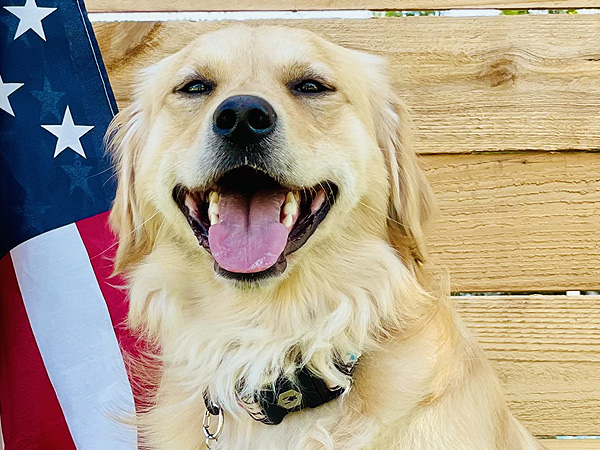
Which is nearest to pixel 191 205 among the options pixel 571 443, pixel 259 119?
pixel 259 119

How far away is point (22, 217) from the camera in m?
2.08

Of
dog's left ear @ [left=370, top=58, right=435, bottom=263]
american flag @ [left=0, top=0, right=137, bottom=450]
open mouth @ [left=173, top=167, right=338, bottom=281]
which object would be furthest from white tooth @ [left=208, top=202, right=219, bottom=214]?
american flag @ [left=0, top=0, right=137, bottom=450]

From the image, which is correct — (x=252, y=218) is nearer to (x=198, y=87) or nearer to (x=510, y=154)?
(x=198, y=87)

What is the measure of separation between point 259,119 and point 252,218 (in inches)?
9.1

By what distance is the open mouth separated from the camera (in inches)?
→ 58.9

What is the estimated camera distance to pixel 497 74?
7.23 feet

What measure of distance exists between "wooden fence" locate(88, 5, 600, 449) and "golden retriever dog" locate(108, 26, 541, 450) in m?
0.37

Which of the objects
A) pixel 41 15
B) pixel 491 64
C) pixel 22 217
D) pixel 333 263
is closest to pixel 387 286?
pixel 333 263

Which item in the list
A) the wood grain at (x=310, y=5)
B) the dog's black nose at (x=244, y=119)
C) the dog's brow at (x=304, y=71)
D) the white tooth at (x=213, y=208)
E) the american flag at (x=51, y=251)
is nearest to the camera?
the dog's black nose at (x=244, y=119)

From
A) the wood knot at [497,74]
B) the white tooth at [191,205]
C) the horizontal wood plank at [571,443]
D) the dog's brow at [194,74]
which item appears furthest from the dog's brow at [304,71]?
the horizontal wood plank at [571,443]

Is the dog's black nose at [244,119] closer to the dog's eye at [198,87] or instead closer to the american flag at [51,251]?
the dog's eye at [198,87]

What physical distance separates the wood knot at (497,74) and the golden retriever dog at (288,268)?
0.50 m

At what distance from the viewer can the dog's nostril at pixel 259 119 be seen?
1473 millimetres

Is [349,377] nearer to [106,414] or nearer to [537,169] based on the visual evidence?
[106,414]
